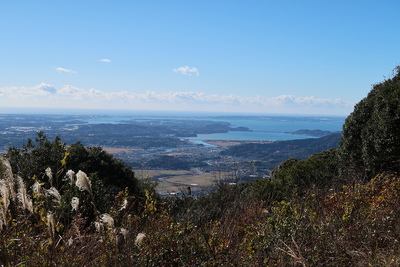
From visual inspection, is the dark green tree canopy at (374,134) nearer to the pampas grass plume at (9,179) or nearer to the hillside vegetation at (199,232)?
the hillside vegetation at (199,232)

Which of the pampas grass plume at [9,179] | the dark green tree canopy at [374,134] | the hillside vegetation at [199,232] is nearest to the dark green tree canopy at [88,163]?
the hillside vegetation at [199,232]

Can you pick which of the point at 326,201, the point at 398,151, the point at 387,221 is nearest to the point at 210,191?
the point at 326,201

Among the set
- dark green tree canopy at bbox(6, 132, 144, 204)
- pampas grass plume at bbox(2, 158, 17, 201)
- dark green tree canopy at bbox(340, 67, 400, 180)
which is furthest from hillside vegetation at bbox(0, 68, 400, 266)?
dark green tree canopy at bbox(6, 132, 144, 204)

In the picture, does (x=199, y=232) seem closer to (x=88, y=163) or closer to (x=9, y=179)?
(x=9, y=179)

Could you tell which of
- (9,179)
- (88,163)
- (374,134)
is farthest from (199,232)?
(88,163)

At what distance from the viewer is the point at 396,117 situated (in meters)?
8.65

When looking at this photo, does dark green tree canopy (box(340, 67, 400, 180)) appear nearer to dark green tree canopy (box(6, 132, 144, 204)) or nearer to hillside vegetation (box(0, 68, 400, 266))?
hillside vegetation (box(0, 68, 400, 266))

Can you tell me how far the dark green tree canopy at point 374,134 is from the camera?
343 inches

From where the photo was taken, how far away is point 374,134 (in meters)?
9.21

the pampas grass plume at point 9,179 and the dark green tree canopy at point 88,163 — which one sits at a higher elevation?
the pampas grass plume at point 9,179

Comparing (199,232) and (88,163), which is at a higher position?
(199,232)

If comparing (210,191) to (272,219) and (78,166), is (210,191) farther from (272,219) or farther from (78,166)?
(78,166)

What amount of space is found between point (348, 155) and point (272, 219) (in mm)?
7691

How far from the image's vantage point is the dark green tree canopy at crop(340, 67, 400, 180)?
8711 mm
